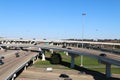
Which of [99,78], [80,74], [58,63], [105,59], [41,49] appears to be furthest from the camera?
[41,49]

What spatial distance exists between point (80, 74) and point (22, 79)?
24470mm

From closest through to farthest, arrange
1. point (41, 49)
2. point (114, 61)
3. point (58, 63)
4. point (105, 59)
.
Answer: point (114, 61) → point (105, 59) → point (58, 63) → point (41, 49)

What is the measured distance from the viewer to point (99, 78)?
9706cm

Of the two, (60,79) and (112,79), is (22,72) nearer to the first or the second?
(60,79)

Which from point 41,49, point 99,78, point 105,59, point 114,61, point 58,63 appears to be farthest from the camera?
point 41,49

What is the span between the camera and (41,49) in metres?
184

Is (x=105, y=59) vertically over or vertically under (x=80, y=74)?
over

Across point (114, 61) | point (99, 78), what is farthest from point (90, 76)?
point (114, 61)

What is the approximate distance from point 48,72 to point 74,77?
15221 millimetres

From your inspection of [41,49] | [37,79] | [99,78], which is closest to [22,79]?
[37,79]

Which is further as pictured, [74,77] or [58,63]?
[58,63]

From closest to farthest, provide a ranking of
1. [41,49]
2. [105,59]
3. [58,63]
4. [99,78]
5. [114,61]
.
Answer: [114,61] < [105,59] < [99,78] < [58,63] < [41,49]

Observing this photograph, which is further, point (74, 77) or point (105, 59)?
point (74, 77)

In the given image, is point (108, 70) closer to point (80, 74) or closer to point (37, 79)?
point (80, 74)
